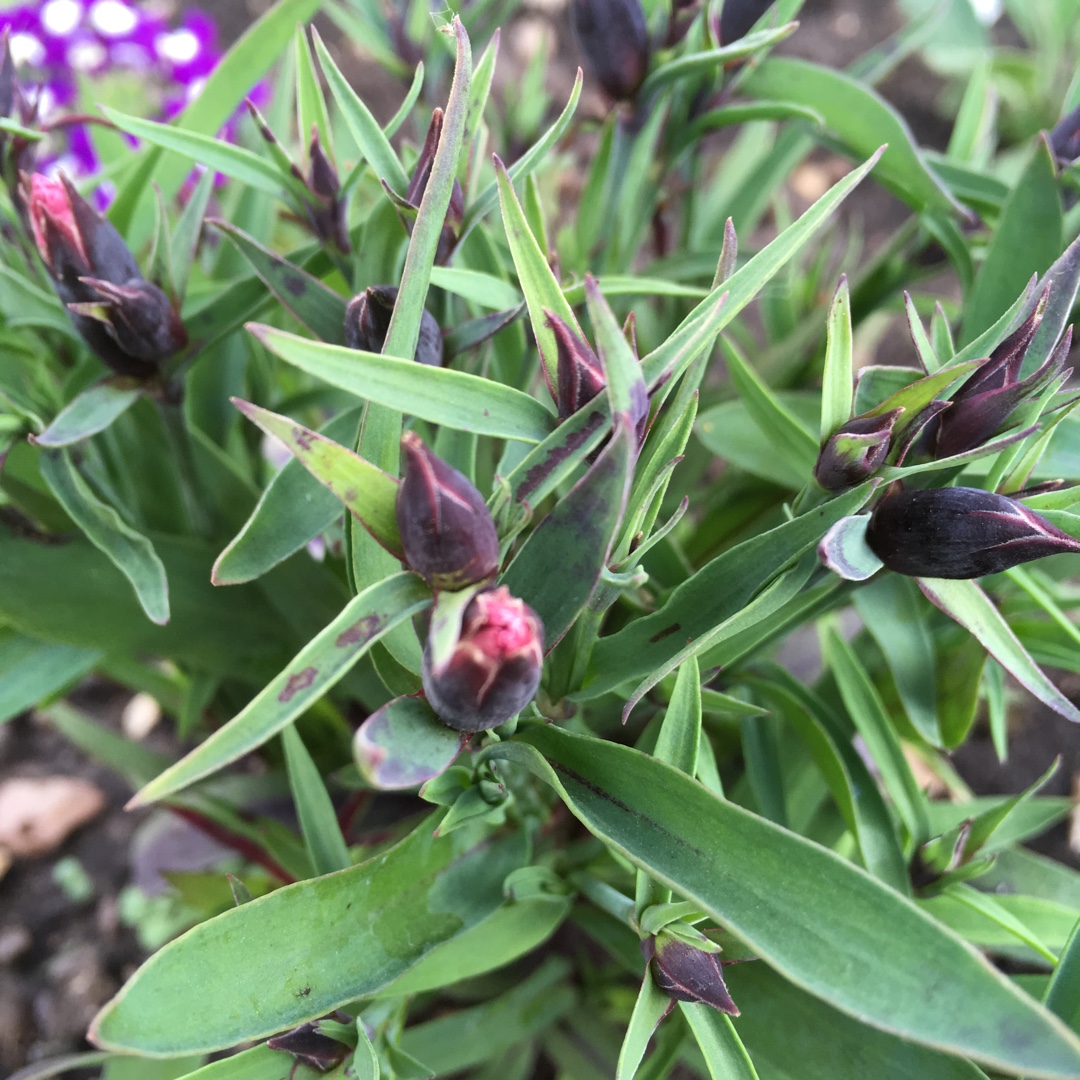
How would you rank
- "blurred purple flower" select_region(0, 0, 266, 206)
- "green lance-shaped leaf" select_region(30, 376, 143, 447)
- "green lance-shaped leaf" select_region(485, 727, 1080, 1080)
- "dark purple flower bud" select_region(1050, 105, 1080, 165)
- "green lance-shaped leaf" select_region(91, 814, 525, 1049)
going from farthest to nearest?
"blurred purple flower" select_region(0, 0, 266, 206)
"dark purple flower bud" select_region(1050, 105, 1080, 165)
"green lance-shaped leaf" select_region(30, 376, 143, 447)
"green lance-shaped leaf" select_region(91, 814, 525, 1049)
"green lance-shaped leaf" select_region(485, 727, 1080, 1080)

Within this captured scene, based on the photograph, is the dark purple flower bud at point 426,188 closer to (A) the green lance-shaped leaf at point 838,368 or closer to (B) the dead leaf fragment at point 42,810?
(A) the green lance-shaped leaf at point 838,368

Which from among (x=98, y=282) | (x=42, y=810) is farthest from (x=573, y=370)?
(x=42, y=810)

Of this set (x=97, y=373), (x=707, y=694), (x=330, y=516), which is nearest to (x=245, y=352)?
(x=97, y=373)

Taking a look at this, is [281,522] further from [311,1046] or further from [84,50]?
[84,50]

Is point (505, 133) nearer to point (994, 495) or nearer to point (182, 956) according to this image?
point (994, 495)

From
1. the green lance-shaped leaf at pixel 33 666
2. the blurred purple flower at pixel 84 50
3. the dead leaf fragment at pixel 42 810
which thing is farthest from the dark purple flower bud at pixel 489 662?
the dead leaf fragment at pixel 42 810

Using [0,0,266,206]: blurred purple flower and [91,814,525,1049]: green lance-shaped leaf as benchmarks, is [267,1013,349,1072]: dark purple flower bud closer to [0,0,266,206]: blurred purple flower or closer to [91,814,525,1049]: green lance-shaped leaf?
[91,814,525,1049]: green lance-shaped leaf

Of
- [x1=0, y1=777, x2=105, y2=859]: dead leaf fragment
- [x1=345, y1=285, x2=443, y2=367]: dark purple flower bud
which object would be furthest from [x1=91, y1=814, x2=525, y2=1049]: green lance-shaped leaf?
[x1=0, y1=777, x2=105, y2=859]: dead leaf fragment
